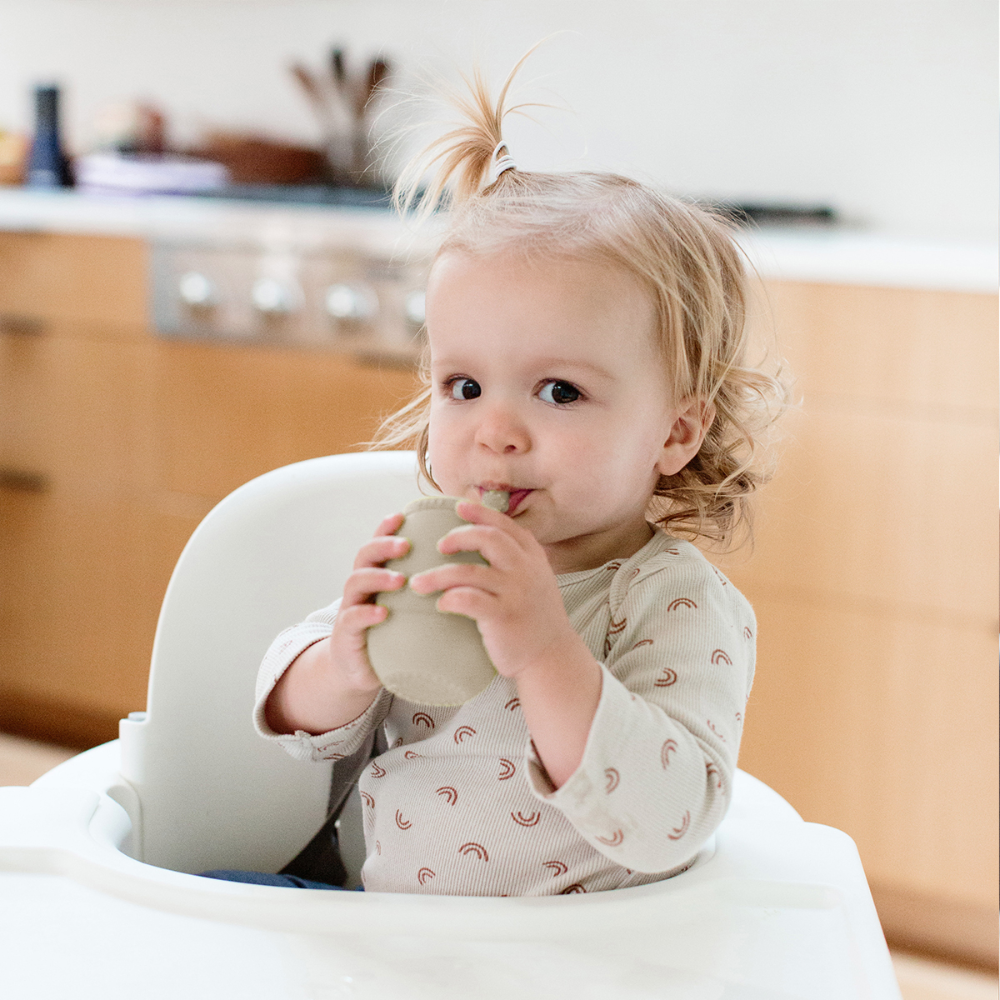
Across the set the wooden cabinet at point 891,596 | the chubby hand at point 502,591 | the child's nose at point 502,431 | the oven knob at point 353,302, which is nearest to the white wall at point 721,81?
the oven knob at point 353,302

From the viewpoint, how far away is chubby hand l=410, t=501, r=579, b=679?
559 millimetres

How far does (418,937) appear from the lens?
57 cm

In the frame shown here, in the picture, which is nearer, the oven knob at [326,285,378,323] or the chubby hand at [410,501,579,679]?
the chubby hand at [410,501,579,679]

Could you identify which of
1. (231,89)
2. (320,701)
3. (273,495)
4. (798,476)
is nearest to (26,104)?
(231,89)

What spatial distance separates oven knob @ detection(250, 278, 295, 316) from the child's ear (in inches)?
53.0

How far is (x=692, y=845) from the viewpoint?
61 cm

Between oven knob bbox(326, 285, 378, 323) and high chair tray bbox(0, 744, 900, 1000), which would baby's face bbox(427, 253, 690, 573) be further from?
oven knob bbox(326, 285, 378, 323)

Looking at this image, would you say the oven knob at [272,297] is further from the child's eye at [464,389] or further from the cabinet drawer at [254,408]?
the child's eye at [464,389]

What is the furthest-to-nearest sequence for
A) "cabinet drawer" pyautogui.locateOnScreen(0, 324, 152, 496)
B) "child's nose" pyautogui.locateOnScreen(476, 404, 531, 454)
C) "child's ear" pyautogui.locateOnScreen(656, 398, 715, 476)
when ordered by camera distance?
1. "cabinet drawer" pyautogui.locateOnScreen(0, 324, 152, 496)
2. "child's ear" pyautogui.locateOnScreen(656, 398, 715, 476)
3. "child's nose" pyautogui.locateOnScreen(476, 404, 531, 454)

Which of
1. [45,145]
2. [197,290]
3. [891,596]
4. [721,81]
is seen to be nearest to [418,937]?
[891,596]

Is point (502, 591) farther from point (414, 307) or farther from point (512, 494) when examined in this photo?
point (414, 307)

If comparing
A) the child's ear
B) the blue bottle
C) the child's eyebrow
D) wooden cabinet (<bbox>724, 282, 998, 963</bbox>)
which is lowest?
wooden cabinet (<bbox>724, 282, 998, 963</bbox>)

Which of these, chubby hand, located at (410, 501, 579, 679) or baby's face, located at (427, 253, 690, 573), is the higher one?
baby's face, located at (427, 253, 690, 573)

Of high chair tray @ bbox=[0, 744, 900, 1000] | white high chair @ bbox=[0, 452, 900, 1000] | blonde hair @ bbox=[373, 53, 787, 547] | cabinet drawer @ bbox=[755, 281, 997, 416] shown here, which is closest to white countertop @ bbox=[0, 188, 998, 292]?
cabinet drawer @ bbox=[755, 281, 997, 416]
